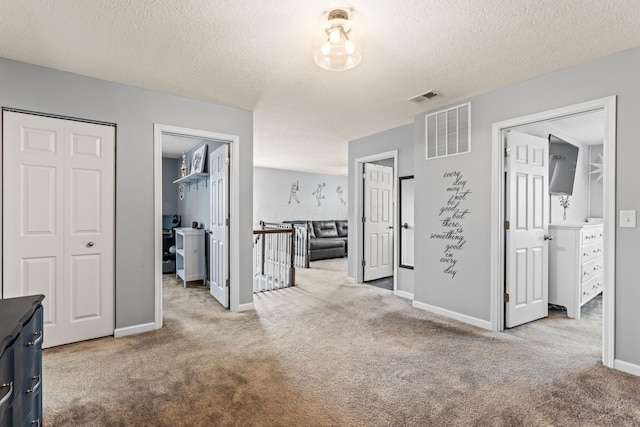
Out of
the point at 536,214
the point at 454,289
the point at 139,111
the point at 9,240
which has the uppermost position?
the point at 139,111

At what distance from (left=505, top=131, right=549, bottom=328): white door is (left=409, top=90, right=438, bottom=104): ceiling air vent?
0.86 m

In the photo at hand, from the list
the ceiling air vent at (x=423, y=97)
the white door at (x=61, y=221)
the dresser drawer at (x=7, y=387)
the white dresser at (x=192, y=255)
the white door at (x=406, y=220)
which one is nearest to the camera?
the dresser drawer at (x=7, y=387)

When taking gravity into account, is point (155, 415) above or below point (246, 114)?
below

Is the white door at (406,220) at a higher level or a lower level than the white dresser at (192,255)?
higher

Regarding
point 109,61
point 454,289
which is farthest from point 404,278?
point 109,61

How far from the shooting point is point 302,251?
677cm

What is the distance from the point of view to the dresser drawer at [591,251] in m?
3.60

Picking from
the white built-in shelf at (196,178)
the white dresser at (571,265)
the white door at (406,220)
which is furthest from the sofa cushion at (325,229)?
the white dresser at (571,265)

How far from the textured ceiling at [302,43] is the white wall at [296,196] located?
488 centimetres

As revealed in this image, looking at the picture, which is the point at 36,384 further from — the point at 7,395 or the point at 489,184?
the point at 489,184

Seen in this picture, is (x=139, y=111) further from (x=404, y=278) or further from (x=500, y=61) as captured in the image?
(x=404, y=278)

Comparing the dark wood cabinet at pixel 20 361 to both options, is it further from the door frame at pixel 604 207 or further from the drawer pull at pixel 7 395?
the door frame at pixel 604 207

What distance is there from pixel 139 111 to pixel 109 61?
58cm

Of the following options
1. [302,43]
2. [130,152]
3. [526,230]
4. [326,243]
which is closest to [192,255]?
[130,152]
